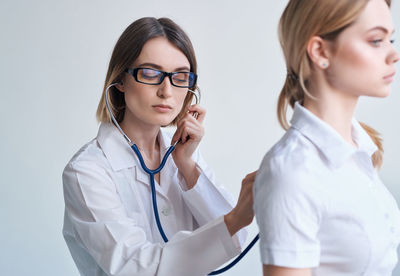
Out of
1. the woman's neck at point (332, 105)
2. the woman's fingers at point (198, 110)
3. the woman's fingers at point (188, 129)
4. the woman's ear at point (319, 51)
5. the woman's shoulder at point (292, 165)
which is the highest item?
the woman's ear at point (319, 51)

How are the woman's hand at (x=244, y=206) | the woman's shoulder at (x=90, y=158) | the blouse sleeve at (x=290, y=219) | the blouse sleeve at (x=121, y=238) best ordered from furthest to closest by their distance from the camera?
the woman's shoulder at (x=90, y=158)
the blouse sleeve at (x=121, y=238)
the woman's hand at (x=244, y=206)
the blouse sleeve at (x=290, y=219)

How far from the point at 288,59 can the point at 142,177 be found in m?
0.70

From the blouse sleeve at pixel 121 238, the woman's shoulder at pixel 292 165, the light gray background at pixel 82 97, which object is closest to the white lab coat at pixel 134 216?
the blouse sleeve at pixel 121 238

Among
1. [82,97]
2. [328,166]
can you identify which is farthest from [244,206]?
[82,97]

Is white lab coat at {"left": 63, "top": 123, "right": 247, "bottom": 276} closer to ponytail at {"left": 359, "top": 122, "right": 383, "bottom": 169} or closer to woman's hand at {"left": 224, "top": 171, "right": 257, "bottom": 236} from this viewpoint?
woman's hand at {"left": 224, "top": 171, "right": 257, "bottom": 236}

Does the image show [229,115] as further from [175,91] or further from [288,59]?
[288,59]

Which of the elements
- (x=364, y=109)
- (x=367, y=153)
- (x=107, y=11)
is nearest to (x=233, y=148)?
(x=364, y=109)

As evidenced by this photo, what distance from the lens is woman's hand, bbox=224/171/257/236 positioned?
1118 millimetres

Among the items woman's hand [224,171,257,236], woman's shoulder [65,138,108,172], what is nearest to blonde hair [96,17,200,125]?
woman's shoulder [65,138,108,172]

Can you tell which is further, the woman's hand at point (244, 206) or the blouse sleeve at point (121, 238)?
the blouse sleeve at point (121, 238)

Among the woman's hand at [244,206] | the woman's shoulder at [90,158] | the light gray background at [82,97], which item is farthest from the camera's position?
the light gray background at [82,97]

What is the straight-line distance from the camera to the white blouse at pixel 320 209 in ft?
2.89

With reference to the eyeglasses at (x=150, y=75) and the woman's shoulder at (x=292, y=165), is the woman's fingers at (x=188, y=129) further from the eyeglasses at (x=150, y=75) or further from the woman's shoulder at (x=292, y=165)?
the woman's shoulder at (x=292, y=165)

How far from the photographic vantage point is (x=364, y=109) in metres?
2.59
